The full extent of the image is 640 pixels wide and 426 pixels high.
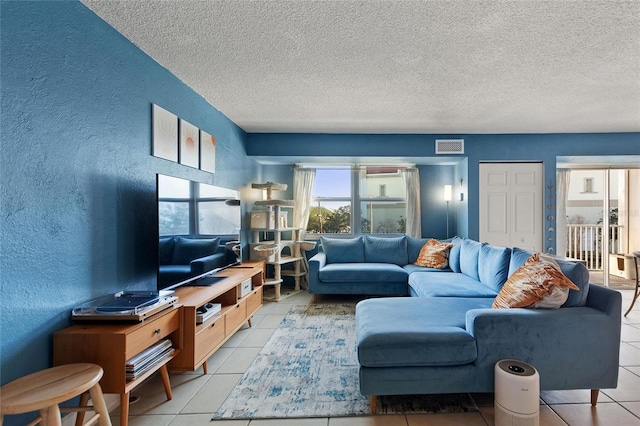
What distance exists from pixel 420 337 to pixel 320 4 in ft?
6.54

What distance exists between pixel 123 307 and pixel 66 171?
0.78m

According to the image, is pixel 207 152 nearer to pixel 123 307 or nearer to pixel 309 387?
pixel 123 307

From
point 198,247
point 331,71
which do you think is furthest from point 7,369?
point 331,71

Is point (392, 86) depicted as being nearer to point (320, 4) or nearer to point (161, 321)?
point (320, 4)

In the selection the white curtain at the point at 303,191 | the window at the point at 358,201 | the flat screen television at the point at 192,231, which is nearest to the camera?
the flat screen television at the point at 192,231

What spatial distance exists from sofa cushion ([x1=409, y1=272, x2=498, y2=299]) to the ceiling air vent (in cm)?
189

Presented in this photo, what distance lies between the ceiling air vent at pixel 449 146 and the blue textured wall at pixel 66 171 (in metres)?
3.78

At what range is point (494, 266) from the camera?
9.80 feet

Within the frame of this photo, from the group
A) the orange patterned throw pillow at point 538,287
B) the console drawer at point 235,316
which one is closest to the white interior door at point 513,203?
the orange patterned throw pillow at point 538,287

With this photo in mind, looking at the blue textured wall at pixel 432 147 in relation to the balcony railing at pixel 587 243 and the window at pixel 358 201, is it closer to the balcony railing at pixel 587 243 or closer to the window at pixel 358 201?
the window at pixel 358 201

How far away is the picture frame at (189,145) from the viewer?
2842 millimetres

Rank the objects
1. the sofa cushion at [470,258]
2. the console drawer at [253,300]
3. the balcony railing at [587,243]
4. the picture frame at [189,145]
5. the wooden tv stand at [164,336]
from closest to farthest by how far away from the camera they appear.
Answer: the wooden tv stand at [164,336] → the picture frame at [189,145] → the console drawer at [253,300] → the sofa cushion at [470,258] → the balcony railing at [587,243]

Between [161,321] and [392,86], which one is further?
[392,86]

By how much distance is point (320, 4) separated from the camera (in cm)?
179
